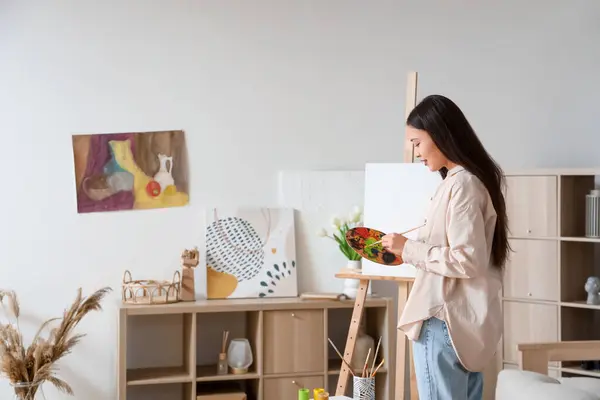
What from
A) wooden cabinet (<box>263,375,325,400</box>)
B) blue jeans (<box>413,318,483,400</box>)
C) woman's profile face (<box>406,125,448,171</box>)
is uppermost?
woman's profile face (<box>406,125,448,171</box>)

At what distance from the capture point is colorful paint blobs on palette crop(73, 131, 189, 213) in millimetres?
3926

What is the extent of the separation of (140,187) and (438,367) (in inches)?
81.3

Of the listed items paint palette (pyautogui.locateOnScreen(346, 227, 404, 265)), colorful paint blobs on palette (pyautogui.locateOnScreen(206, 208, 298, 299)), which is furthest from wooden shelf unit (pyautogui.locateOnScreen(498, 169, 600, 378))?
paint palette (pyautogui.locateOnScreen(346, 227, 404, 265))

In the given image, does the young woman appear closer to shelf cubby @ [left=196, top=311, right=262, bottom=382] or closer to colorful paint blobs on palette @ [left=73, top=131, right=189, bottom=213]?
shelf cubby @ [left=196, top=311, right=262, bottom=382]

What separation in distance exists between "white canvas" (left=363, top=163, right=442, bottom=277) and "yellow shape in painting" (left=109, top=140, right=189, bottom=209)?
1080 millimetres

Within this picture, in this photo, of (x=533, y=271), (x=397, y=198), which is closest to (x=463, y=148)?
(x=397, y=198)

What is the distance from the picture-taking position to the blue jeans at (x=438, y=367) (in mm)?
2418

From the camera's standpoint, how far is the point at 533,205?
4059 mm

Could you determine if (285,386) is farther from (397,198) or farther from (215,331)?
(397,198)

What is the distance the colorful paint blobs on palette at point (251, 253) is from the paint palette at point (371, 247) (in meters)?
1.14

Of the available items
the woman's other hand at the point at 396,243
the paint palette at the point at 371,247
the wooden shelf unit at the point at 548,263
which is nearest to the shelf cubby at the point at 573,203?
the wooden shelf unit at the point at 548,263

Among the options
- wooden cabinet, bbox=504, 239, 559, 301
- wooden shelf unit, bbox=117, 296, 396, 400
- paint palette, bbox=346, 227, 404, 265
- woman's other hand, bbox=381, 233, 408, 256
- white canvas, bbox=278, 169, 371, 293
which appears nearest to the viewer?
woman's other hand, bbox=381, 233, 408, 256

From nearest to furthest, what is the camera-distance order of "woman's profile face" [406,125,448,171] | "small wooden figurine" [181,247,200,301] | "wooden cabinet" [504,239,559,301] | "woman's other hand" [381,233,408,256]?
"woman's profile face" [406,125,448,171] → "woman's other hand" [381,233,408,256] → "small wooden figurine" [181,247,200,301] → "wooden cabinet" [504,239,559,301]

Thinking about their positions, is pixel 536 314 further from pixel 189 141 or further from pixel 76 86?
pixel 76 86
